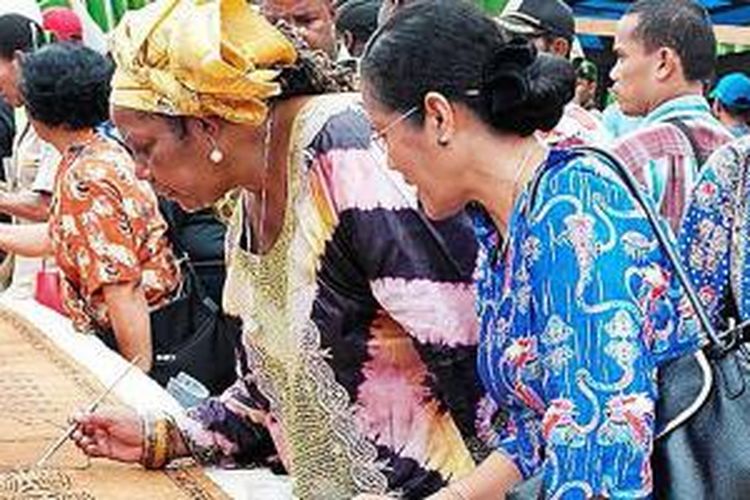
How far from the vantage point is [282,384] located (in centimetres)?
191

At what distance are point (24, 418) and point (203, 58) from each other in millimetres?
941

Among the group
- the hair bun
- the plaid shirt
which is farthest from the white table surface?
the plaid shirt

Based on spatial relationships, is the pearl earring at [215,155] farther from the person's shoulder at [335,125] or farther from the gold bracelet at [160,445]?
the gold bracelet at [160,445]

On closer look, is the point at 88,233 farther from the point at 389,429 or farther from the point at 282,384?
the point at 389,429

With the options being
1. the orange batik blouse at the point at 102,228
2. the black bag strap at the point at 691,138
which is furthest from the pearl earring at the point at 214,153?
the black bag strap at the point at 691,138

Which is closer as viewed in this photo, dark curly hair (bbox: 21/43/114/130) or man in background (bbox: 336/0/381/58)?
dark curly hair (bbox: 21/43/114/130)

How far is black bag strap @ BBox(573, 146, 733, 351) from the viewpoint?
134 centimetres

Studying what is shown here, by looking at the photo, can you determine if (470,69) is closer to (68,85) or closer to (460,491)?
(460,491)

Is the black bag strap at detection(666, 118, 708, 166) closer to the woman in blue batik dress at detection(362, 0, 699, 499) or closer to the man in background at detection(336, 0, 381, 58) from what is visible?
the man in background at detection(336, 0, 381, 58)

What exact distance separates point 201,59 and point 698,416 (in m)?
0.75

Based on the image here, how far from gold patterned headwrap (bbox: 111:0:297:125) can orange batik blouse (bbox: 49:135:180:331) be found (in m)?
0.85

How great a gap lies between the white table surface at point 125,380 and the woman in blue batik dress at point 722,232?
2.25 feet

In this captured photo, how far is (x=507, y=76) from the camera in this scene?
143 centimetres

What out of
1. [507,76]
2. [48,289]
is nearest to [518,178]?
[507,76]
